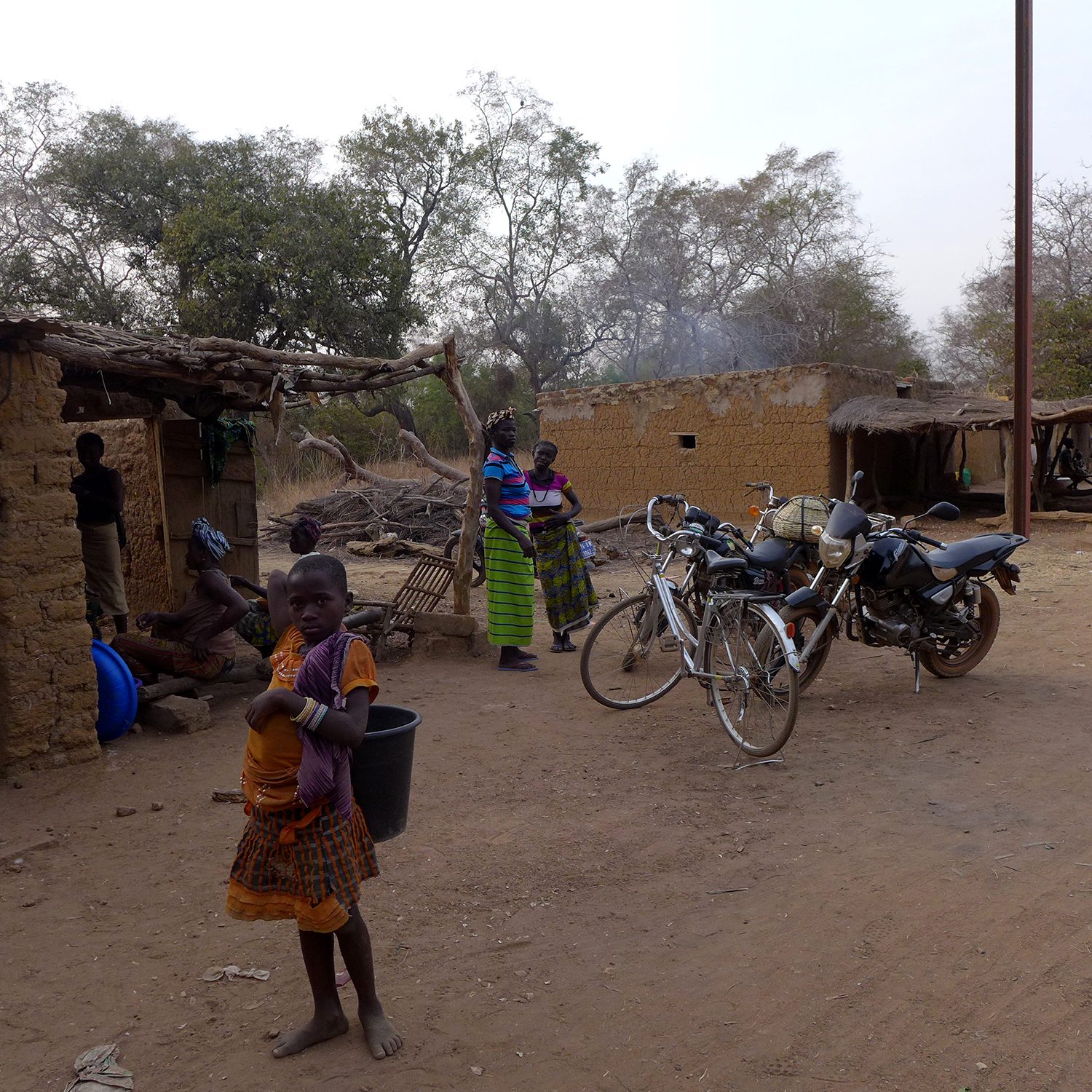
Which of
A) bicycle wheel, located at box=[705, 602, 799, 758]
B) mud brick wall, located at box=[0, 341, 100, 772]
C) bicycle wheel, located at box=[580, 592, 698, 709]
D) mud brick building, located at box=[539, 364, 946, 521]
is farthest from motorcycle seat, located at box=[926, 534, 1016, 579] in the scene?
mud brick building, located at box=[539, 364, 946, 521]

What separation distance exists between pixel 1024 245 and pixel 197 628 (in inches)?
388

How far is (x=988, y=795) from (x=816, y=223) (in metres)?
29.1

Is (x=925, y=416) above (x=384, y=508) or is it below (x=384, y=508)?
above

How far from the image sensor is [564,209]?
28.5 meters

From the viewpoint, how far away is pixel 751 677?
4.52 meters

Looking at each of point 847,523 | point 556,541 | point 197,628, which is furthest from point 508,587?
point 847,523

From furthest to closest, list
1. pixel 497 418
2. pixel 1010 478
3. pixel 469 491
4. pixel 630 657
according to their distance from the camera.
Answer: pixel 1010 478 → pixel 469 491 → pixel 497 418 → pixel 630 657

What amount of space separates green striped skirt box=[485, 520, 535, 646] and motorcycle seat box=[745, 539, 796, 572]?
1.62m

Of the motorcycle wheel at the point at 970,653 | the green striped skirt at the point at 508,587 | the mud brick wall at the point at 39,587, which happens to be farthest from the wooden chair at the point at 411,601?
the motorcycle wheel at the point at 970,653

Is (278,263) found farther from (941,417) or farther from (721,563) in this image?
(721,563)

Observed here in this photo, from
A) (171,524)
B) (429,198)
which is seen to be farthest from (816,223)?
(171,524)

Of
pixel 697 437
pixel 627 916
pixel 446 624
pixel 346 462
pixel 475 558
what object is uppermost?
pixel 697 437

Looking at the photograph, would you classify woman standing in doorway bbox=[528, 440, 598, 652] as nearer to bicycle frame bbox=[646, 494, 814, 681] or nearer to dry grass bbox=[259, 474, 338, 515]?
bicycle frame bbox=[646, 494, 814, 681]

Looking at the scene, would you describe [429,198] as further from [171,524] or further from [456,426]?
[171,524]
